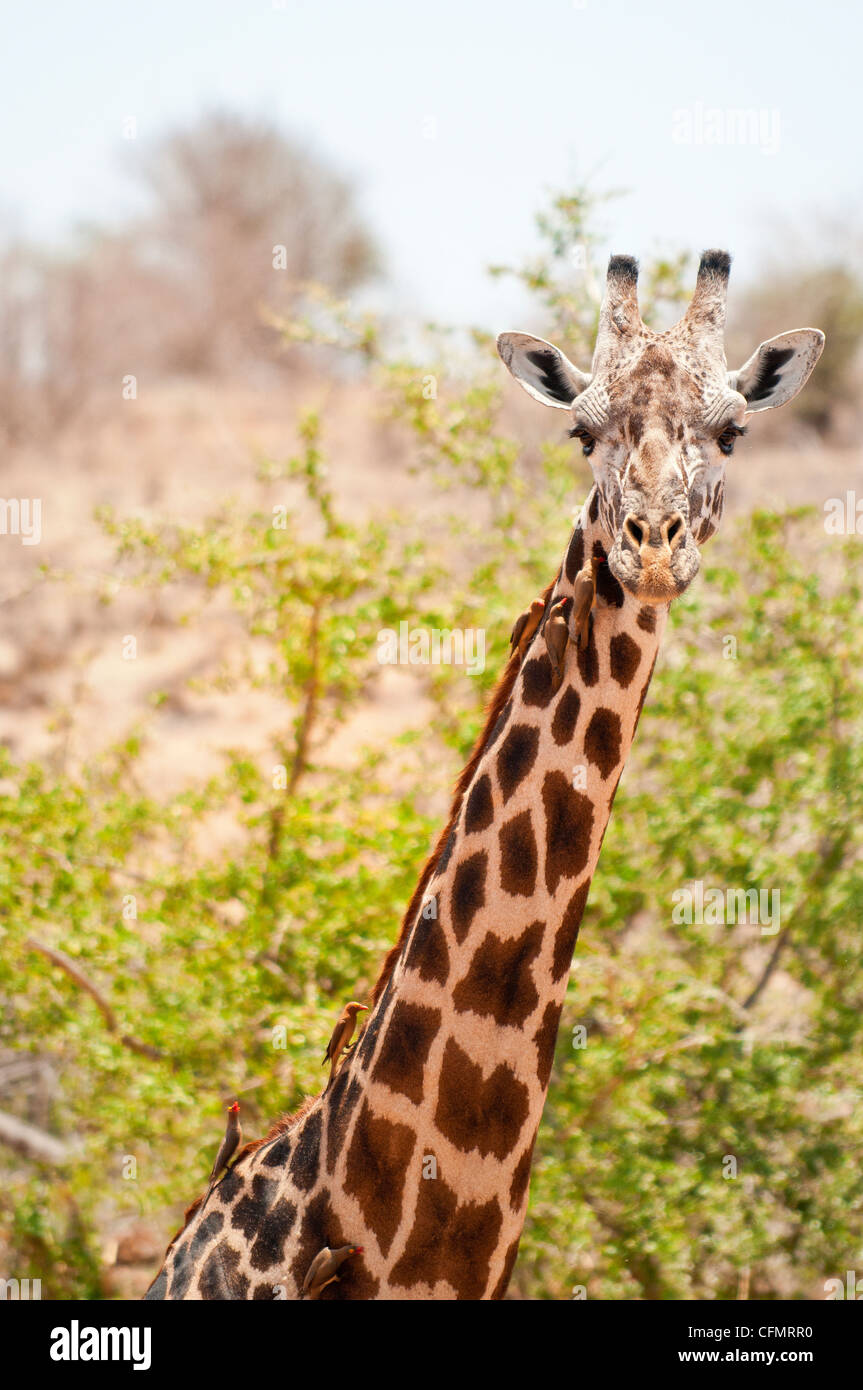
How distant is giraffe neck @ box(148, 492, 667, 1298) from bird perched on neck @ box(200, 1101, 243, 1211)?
15.7 inches

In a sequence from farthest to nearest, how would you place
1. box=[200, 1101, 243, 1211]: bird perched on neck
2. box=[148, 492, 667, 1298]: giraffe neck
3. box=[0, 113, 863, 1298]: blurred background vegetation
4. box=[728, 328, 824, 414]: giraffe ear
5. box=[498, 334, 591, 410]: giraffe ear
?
box=[0, 113, 863, 1298]: blurred background vegetation < box=[200, 1101, 243, 1211]: bird perched on neck < box=[498, 334, 591, 410]: giraffe ear < box=[728, 328, 824, 414]: giraffe ear < box=[148, 492, 667, 1298]: giraffe neck

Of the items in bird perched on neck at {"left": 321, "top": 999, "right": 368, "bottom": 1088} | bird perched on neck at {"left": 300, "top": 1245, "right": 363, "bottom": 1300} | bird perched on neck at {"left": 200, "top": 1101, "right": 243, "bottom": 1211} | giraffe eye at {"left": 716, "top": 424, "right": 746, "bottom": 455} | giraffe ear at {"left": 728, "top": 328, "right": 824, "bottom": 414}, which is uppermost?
giraffe ear at {"left": 728, "top": 328, "right": 824, "bottom": 414}

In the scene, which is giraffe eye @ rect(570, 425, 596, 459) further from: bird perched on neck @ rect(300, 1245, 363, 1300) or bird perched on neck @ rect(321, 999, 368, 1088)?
bird perched on neck @ rect(300, 1245, 363, 1300)

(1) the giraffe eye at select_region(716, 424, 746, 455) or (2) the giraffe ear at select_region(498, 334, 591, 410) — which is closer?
(1) the giraffe eye at select_region(716, 424, 746, 455)

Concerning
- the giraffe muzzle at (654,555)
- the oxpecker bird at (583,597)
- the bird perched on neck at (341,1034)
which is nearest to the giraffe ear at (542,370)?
the oxpecker bird at (583,597)

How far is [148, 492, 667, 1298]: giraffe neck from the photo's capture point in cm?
258

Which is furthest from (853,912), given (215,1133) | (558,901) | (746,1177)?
(558,901)

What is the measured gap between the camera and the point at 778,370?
274 centimetres

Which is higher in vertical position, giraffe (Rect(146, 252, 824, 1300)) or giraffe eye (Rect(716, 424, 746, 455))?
giraffe eye (Rect(716, 424, 746, 455))

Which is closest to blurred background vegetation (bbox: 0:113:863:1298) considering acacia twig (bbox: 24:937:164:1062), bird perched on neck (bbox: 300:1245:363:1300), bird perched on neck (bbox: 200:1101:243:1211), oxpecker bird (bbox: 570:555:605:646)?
acacia twig (bbox: 24:937:164:1062)

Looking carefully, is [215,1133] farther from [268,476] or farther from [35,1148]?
[268,476]

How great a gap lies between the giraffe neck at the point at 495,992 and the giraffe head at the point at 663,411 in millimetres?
225

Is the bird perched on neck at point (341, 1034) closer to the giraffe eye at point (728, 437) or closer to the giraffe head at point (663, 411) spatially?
the giraffe head at point (663, 411)

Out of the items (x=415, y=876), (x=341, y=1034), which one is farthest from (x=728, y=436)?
(x=415, y=876)
